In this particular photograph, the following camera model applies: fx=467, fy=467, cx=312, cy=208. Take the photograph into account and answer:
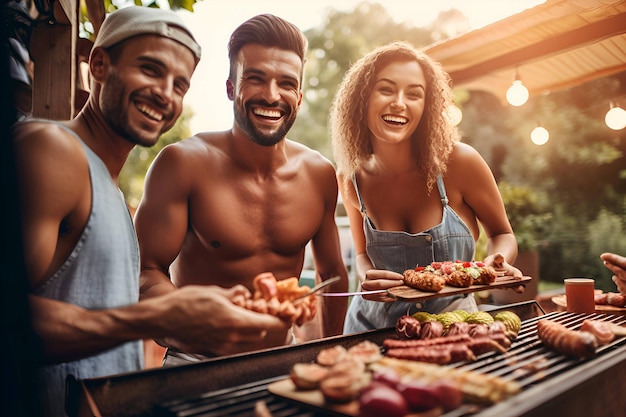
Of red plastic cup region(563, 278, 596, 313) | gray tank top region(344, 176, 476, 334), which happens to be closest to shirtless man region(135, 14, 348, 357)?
gray tank top region(344, 176, 476, 334)

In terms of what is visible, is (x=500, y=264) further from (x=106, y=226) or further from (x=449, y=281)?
(x=106, y=226)

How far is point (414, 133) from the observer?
3.78 metres

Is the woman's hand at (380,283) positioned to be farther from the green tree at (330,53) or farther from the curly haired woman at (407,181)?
the green tree at (330,53)

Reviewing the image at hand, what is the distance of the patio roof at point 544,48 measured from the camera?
4.46m

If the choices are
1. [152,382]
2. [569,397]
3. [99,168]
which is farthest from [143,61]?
[569,397]

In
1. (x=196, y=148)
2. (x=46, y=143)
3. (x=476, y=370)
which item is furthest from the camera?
(x=196, y=148)

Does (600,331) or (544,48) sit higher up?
(544,48)

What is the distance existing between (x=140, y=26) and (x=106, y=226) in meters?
0.88

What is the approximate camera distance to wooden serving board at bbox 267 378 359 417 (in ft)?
5.59

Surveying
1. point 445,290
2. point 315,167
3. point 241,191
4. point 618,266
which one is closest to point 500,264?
point 445,290

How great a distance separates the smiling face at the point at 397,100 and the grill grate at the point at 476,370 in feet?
5.26

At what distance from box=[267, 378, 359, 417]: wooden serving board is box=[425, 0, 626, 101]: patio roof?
14.0 ft

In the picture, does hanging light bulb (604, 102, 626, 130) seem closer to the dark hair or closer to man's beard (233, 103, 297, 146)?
the dark hair

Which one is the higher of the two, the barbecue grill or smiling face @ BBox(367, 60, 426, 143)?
smiling face @ BBox(367, 60, 426, 143)
